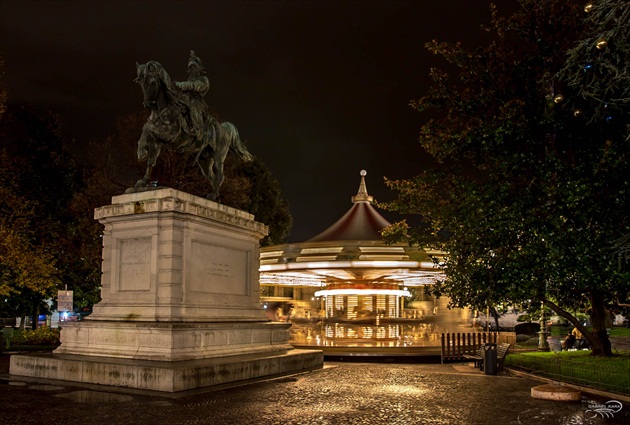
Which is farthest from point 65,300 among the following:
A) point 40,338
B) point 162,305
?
point 162,305

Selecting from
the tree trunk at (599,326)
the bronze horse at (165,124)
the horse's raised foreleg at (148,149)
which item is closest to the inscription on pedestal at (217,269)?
the bronze horse at (165,124)

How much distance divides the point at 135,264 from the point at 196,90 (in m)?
4.77

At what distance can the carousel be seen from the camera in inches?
1091

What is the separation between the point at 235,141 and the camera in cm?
1859

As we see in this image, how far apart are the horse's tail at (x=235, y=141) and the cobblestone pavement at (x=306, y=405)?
23.3ft

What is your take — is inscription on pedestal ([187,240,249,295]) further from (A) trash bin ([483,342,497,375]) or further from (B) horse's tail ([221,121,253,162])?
(A) trash bin ([483,342,497,375])

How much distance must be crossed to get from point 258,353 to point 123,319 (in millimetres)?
3610

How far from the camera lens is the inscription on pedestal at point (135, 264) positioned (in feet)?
49.0

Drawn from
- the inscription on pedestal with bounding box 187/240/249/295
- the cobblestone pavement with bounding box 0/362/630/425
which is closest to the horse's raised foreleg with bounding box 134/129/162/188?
the inscription on pedestal with bounding box 187/240/249/295

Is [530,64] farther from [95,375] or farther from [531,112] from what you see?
[95,375]

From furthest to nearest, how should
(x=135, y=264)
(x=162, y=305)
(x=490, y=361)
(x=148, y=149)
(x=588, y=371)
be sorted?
1. (x=490, y=361)
2. (x=148, y=149)
3. (x=588, y=371)
4. (x=135, y=264)
5. (x=162, y=305)

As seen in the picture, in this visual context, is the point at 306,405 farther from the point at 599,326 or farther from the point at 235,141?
the point at 599,326

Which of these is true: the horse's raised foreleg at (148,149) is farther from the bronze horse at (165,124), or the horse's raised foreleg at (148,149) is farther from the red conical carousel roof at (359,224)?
the red conical carousel roof at (359,224)

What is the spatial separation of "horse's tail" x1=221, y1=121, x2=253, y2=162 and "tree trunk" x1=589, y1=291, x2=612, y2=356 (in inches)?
460
